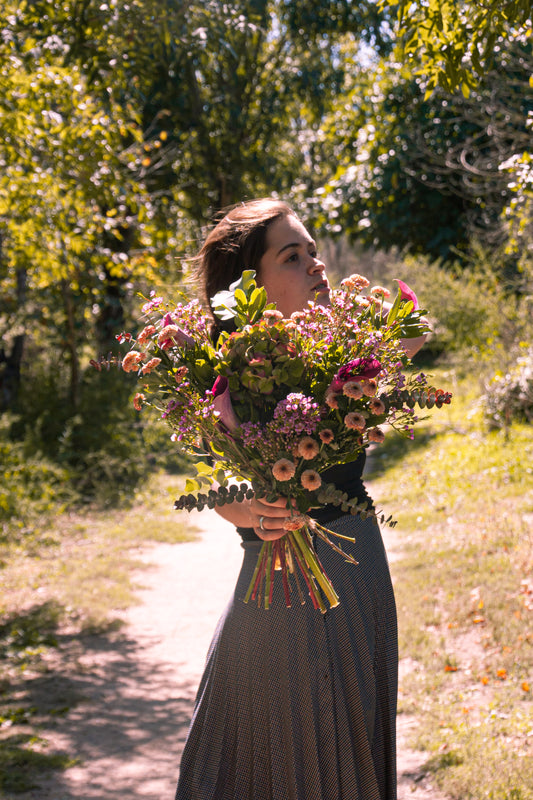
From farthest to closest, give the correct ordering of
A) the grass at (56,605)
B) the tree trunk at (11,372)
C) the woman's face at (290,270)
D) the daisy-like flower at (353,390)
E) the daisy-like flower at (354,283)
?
the tree trunk at (11,372)
the grass at (56,605)
the woman's face at (290,270)
the daisy-like flower at (354,283)
the daisy-like flower at (353,390)

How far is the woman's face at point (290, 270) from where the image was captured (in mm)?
2359

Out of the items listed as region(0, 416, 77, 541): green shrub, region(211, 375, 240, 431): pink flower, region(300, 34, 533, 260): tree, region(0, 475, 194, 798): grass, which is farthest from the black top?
region(300, 34, 533, 260): tree

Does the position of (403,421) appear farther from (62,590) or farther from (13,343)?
(13,343)

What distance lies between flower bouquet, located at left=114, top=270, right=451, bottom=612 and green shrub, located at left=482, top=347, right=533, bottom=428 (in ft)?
21.3

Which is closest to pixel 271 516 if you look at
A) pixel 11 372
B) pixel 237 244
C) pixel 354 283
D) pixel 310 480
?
pixel 310 480

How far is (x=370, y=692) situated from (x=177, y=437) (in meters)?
0.93

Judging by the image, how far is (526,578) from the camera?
519cm

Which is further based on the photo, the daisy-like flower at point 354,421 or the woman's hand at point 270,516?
the woman's hand at point 270,516

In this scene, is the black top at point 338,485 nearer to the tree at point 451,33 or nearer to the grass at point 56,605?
the tree at point 451,33

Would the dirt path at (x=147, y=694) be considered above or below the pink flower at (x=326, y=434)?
below

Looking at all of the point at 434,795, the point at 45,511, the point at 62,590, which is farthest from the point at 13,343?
the point at 434,795

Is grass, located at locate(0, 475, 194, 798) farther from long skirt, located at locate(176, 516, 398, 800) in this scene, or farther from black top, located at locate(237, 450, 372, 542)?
black top, located at locate(237, 450, 372, 542)

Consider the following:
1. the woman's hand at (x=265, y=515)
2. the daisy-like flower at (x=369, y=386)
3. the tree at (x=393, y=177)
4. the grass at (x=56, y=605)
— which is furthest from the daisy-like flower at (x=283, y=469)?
the tree at (x=393, y=177)

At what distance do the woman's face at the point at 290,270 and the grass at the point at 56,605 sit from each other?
8.99 ft
